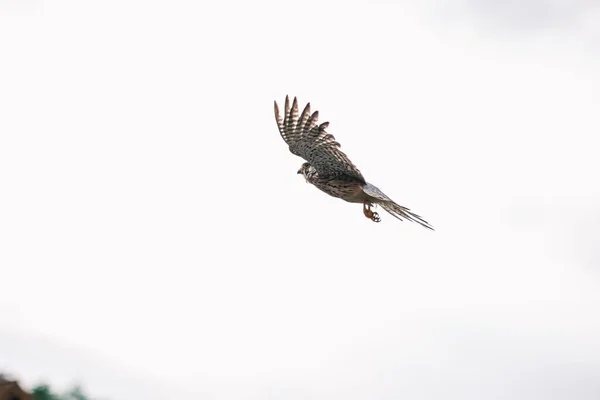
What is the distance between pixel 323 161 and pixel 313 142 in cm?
65

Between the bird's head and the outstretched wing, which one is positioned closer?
the outstretched wing

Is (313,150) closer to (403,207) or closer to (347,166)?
(347,166)

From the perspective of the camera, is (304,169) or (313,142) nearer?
(313,142)

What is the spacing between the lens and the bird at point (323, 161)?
27953mm

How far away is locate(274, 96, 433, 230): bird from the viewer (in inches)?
1101

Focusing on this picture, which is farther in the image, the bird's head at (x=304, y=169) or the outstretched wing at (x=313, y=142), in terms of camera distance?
the bird's head at (x=304, y=169)

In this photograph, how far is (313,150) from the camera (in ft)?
95.1

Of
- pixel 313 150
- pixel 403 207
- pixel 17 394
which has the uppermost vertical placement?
pixel 313 150

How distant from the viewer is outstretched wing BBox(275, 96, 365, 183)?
Result: 2841 centimetres

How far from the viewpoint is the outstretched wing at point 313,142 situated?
28.4 m

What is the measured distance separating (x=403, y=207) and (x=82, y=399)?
11387 mm

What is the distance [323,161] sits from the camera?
1131 inches

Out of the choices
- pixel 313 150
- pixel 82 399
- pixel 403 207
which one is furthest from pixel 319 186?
pixel 82 399

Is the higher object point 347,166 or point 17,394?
point 347,166
